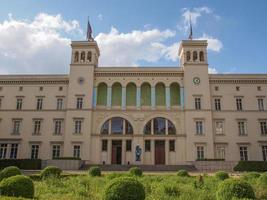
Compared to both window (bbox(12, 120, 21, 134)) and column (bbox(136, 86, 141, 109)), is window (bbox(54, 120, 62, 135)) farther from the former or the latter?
column (bbox(136, 86, 141, 109))

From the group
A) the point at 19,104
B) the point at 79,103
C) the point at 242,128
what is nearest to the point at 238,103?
the point at 242,128

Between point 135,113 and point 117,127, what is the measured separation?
11.6 ft

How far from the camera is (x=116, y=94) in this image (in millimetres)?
50219

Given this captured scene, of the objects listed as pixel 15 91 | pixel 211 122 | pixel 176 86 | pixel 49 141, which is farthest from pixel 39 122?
pixel 211 122

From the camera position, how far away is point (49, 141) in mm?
48188

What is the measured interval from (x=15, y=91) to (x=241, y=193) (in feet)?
148

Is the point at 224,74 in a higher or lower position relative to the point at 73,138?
higher

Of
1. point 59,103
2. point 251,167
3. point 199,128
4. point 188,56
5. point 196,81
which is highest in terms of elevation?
point 188,56

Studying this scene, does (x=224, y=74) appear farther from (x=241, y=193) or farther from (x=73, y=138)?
(x=241, y=193)

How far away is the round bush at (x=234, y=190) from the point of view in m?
13.0

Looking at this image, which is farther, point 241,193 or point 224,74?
point 224,74

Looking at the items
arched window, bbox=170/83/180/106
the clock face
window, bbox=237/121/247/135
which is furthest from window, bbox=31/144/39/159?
window, bbox=237/121/247/135

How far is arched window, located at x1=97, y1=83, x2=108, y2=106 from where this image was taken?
163 ft

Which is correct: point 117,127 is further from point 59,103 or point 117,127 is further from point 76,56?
point 76,56
